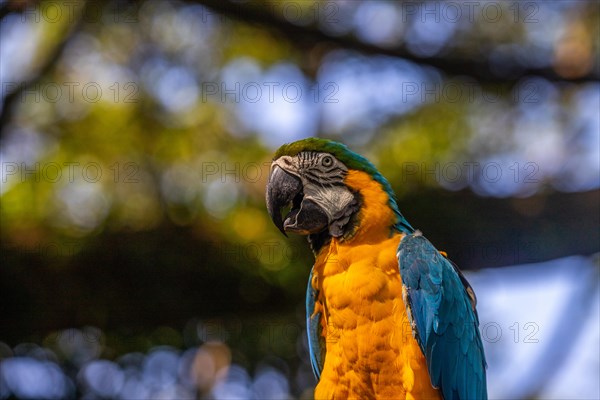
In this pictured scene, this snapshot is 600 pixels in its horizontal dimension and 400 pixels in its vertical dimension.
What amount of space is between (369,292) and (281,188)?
62 cm

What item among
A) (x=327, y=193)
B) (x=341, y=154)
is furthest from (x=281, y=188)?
(x=341, y=154)

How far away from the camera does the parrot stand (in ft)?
10.1

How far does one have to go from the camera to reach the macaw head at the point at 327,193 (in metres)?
3.22

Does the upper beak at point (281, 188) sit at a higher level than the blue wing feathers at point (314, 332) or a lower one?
higher

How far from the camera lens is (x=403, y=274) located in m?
3.09

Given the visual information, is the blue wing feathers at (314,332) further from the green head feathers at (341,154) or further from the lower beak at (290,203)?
the green head feathers at (341,154)

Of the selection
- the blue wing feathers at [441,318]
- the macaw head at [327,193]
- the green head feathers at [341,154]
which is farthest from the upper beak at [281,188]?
the blue wing feathers at [441,318]

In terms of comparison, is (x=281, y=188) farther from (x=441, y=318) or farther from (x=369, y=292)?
(x=441, y=318)

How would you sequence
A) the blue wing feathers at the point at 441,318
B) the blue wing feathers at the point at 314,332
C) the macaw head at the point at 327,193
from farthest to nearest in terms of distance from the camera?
the blue wing feathers at the point at 314,332
the macaw head at the point at 327,193
the blue wing feathers at the point at 441,318

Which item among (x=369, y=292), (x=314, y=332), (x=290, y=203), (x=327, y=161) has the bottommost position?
(x=314, y=332)

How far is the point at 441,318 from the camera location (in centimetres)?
313

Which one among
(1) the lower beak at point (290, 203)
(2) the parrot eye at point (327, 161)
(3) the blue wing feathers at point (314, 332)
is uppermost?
(2) the parrot eye at point (327, 161)

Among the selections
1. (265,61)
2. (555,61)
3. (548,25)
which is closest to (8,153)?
(265,61)

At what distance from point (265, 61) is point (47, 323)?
3437 millimetres
